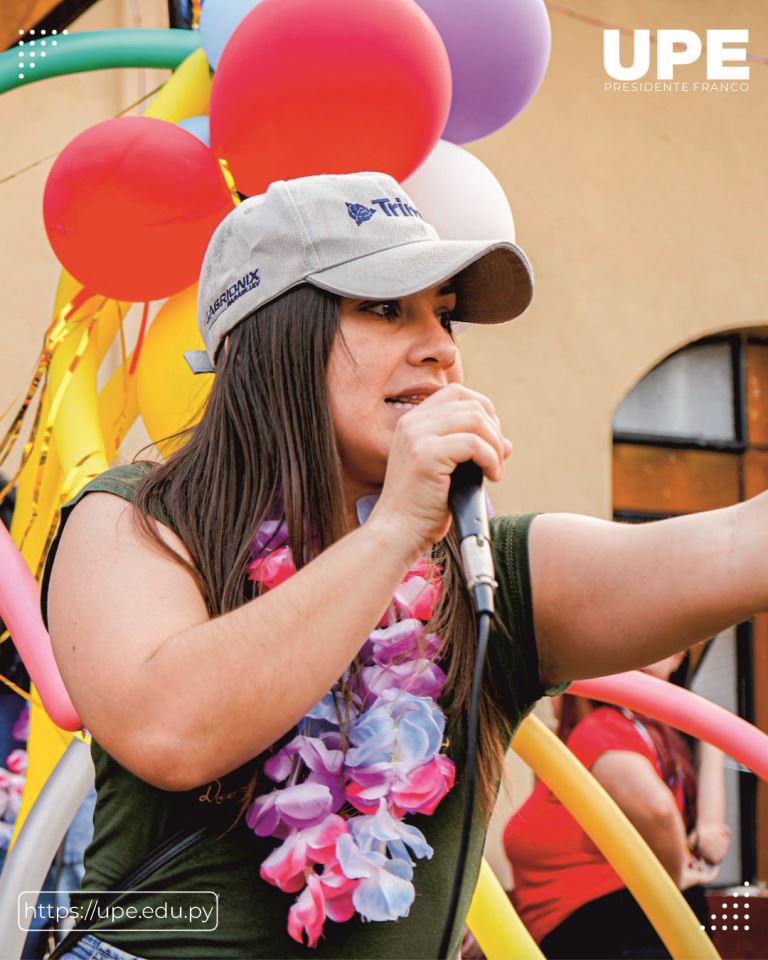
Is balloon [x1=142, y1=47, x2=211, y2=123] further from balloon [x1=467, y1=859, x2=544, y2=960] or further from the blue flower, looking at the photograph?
the blue flower

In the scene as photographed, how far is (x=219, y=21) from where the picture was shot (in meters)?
2.39

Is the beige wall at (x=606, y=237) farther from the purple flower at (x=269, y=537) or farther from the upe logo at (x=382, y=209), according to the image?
the purple flower at (x=269, y=537)

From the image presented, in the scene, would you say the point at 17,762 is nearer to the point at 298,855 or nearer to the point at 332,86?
the point at 332,86

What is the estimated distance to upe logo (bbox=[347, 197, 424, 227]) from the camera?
123cm

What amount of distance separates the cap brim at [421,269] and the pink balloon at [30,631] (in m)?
0.89

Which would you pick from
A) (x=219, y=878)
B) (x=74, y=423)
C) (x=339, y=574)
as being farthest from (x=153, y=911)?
(x=74, y=423)

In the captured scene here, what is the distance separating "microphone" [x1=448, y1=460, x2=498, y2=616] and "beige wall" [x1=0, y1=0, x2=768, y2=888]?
3.69m

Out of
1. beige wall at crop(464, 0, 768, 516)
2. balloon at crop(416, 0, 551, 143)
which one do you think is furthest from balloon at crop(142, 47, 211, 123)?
beige wall at crop(464, 0, 768, 516)

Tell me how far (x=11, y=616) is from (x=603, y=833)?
1075 mm

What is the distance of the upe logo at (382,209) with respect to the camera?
4.05 feet

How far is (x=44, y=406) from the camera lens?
247cm

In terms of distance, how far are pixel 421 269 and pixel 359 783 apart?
51 centimetres

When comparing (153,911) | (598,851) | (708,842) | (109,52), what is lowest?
(708,842)

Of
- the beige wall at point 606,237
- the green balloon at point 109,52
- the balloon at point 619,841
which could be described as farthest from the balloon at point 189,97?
the beige wall at point 606,237
